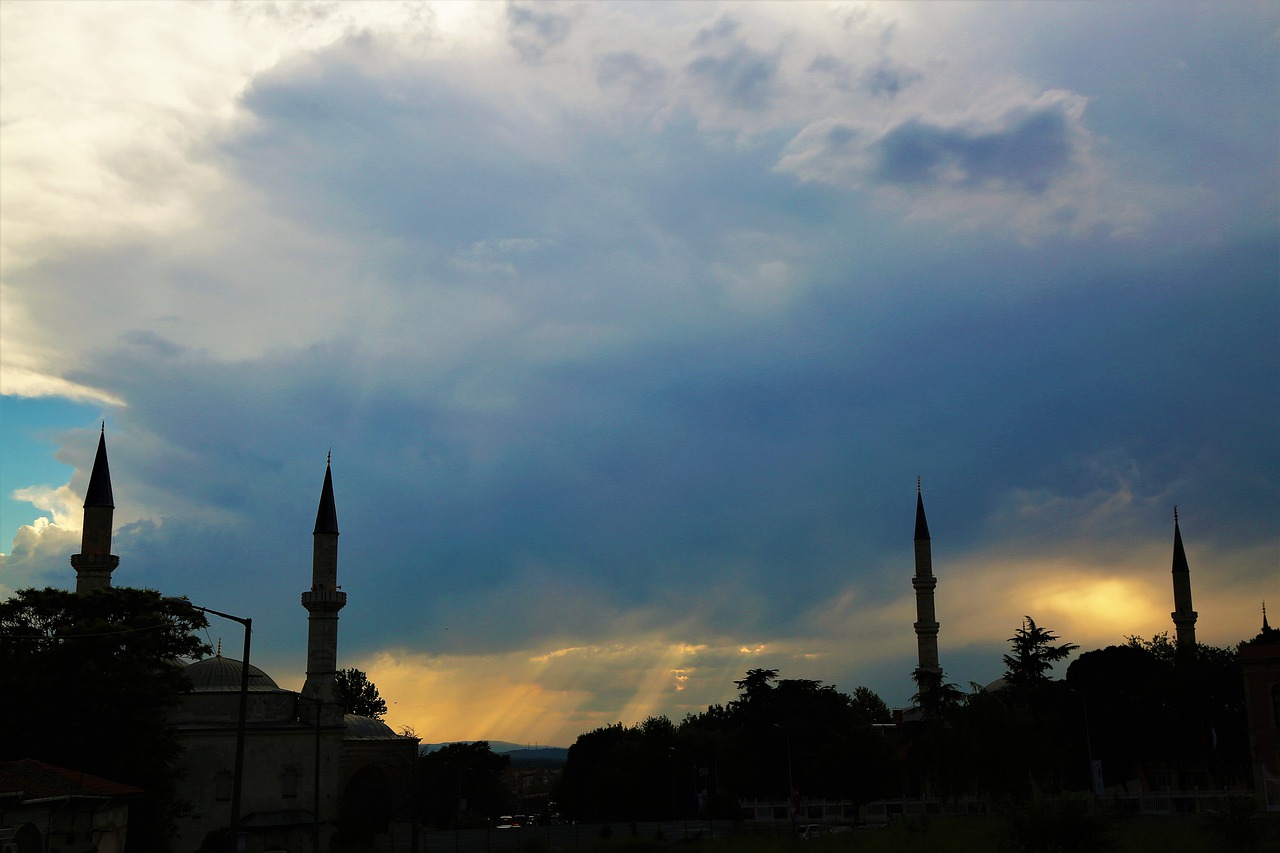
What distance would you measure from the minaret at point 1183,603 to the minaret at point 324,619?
6799 centimetres

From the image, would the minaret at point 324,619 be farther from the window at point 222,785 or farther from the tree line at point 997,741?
the tree line at point 997,741

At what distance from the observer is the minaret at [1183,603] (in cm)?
9504

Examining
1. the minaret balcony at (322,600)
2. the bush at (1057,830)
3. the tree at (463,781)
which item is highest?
the minaret balcony at (322,600)

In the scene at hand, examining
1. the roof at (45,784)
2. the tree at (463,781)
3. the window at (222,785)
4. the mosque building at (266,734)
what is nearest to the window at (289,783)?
the mosque building at (266,734)

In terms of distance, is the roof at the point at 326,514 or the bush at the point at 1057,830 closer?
the bush at the point at 1057,830

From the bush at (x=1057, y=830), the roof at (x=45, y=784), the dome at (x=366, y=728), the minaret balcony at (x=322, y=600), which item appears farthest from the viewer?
the dome at (x=366, y=728)

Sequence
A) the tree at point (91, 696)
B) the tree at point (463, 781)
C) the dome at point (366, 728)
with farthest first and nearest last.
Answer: the tree at point (463, 781) → the dome at point (366, 728) → the tree at point (91, 696)

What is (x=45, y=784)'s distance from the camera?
29.5 m

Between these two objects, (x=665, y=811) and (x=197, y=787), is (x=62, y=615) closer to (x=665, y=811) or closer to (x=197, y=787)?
(x=197, y=787)

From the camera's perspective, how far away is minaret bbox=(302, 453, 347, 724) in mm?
67562

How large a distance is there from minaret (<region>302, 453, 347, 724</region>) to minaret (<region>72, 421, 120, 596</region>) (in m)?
11.2

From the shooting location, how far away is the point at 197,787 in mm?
60750

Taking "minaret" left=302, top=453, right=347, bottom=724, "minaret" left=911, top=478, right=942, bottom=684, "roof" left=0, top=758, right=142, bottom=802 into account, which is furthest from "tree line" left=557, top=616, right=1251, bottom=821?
"roof" left=0, top=758, right=142, bottom=802

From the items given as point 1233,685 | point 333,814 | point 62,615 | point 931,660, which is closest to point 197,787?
point 333,814
